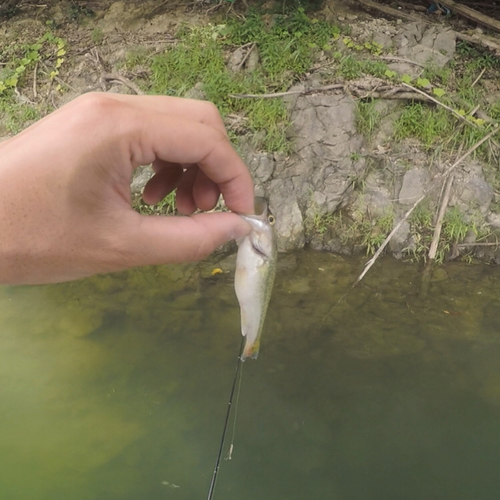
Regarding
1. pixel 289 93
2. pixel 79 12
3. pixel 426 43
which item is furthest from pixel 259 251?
pixel 79 12

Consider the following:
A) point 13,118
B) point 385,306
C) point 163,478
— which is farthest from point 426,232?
point 13,118

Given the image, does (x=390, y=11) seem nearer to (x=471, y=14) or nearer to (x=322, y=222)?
(x=471, y=14)

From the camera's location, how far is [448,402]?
314 centimetres

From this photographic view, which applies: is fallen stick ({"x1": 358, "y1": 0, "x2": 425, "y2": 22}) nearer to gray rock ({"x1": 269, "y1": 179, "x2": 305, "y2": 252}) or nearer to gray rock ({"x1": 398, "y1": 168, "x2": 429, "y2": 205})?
gray rock ({"x1": 398, "y1": 168, "x2": 429, "y2": 205})

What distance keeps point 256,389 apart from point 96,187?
2162 millimetres

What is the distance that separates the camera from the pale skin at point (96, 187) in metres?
1.35

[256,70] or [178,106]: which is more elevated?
[178,106]

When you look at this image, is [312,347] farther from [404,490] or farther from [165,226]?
[165,226]

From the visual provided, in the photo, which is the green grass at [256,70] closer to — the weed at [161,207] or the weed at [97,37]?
the weed at [97,37]

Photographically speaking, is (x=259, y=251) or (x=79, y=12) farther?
(x=79, y=12)

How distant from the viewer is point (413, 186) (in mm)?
4500

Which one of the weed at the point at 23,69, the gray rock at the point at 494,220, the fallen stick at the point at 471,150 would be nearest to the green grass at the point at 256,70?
the weed at the point at 23,69

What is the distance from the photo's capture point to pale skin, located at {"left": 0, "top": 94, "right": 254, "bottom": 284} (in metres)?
1.35

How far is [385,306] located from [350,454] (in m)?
1.29
